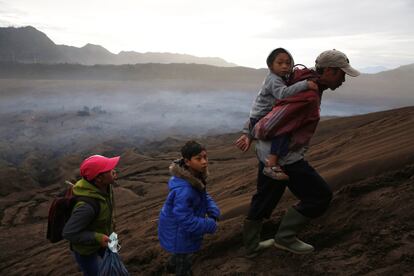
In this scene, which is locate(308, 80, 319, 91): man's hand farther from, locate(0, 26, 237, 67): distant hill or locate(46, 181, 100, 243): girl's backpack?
locate(0, 26, 237, 67): distant hill

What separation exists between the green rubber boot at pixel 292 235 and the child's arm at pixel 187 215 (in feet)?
2.25

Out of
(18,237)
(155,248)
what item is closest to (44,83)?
(18,237)

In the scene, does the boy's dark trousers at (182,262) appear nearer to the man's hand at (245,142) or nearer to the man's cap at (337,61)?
the man's hand at (245,142)

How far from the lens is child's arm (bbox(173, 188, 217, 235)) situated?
8.15ft

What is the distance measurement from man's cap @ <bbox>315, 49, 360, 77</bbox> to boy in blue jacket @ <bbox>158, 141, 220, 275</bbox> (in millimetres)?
959

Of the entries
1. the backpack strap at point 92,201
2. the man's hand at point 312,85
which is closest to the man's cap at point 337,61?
the man's hand at point 312,85

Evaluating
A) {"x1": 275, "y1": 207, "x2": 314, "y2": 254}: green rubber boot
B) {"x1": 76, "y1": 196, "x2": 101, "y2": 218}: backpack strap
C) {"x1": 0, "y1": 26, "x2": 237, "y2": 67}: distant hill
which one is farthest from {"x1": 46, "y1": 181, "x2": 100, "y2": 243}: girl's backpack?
{"x1": 0, "y1": 26, "x2": 237, "y2": 67}: distant hill

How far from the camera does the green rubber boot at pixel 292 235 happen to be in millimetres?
2867

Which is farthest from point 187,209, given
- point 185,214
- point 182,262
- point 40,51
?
point 40,51

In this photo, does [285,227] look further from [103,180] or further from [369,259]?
[103,180]

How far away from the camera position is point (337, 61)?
100 inches

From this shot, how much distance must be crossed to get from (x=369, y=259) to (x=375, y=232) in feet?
0.99

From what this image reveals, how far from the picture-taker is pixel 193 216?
2.52 meters

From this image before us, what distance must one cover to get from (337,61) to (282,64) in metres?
0.34
